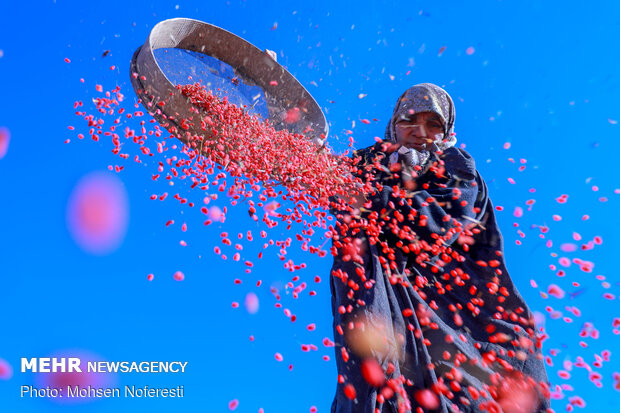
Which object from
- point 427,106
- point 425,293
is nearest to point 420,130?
point 427,106

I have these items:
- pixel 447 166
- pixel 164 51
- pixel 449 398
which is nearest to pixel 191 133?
pixel 164 51

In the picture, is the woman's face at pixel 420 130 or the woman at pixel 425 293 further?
the woman's face at pixel 420 130

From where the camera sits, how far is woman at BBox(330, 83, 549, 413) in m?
2.40

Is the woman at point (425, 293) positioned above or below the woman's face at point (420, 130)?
below

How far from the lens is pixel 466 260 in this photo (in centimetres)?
303

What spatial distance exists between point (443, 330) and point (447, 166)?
1103mm

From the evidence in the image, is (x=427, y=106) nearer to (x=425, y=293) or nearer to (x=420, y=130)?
(x=420, y=130)

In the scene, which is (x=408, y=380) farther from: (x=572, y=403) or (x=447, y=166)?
(x=447, y=166)

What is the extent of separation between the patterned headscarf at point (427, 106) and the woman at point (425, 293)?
0.01 meters

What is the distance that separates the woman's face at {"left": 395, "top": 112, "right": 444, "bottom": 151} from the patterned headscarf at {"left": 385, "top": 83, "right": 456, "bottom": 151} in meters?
0.04

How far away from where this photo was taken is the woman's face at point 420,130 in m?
3.32

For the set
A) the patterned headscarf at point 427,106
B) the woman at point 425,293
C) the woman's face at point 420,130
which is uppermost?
the patterned headscarf at point 427,106

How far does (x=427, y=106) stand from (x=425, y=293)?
1.33 meters

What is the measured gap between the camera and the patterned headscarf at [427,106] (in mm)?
3338
